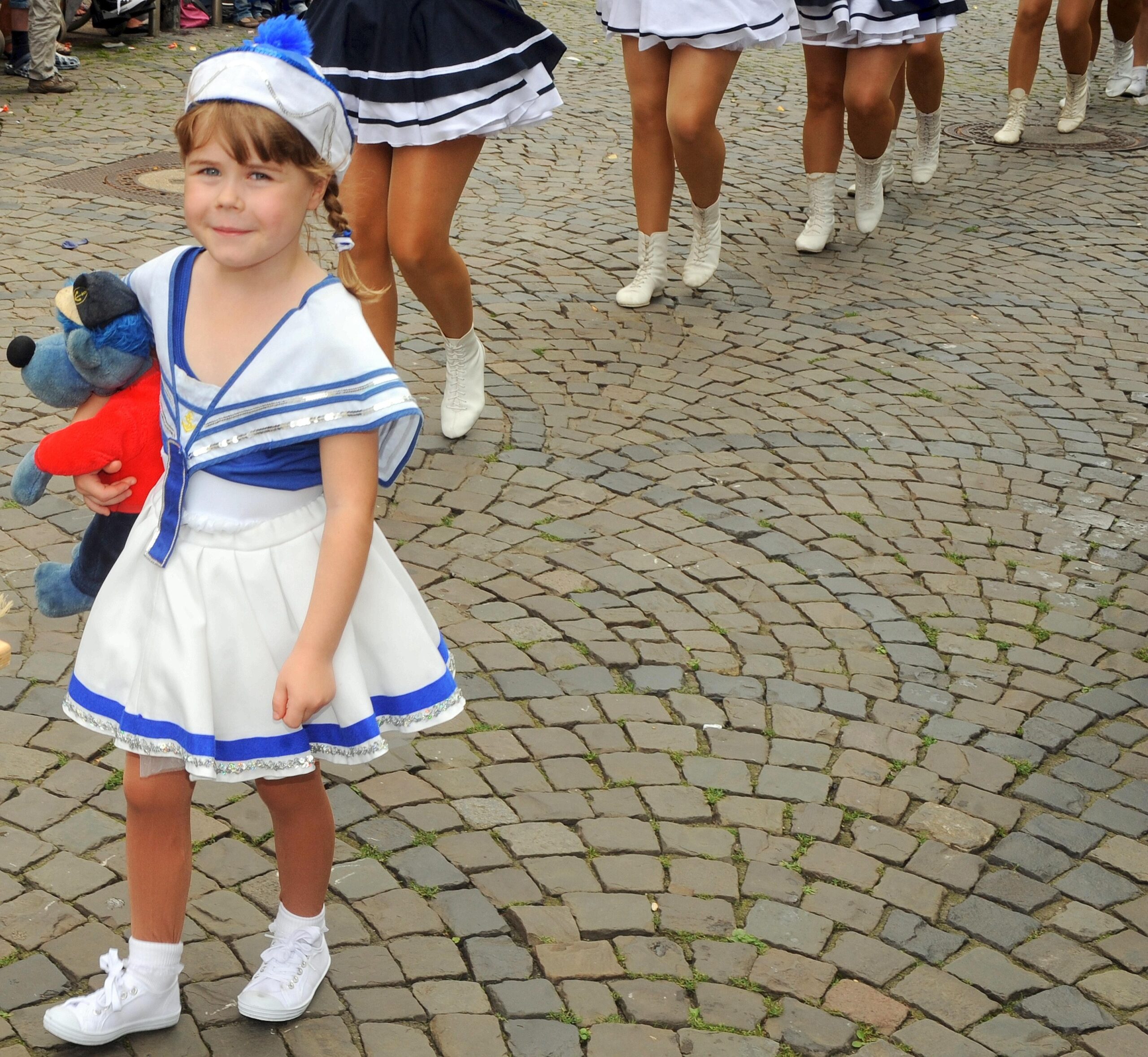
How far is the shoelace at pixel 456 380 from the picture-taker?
487 centimetres

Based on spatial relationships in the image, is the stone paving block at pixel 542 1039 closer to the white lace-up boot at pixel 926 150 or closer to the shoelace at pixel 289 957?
the shoelace at pixel 289 957

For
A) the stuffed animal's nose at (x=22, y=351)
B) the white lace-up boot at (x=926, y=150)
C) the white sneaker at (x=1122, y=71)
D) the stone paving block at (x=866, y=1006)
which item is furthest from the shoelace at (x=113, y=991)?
the white sneaker at (x=1122, y=71)

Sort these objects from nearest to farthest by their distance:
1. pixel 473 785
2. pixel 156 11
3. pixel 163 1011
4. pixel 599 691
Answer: pixel 163 1011 < pixel 473 785 < pixel 599 691 < pixel 156 11

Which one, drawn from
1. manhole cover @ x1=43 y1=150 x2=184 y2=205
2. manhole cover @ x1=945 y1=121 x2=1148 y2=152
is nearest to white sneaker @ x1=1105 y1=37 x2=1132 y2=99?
manhole cover @ x1=945 y1=121 x2=1148 y2=152

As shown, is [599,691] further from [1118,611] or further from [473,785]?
[1118,611]

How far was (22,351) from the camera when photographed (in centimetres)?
230

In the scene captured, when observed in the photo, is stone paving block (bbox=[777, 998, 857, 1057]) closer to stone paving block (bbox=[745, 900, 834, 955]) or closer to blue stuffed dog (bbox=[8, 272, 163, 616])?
stone paving block (bbox=[745, 900, 834, 955])

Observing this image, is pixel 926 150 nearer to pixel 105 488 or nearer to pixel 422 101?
pixel 422 101

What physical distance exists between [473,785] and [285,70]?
1.62m

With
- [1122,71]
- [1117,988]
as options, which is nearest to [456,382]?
[1117,988]

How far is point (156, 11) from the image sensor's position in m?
11.9

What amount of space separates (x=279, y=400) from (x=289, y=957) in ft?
3.23

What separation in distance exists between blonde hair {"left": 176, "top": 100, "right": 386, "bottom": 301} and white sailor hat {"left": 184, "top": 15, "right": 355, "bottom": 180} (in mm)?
10

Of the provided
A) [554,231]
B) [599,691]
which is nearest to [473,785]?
[599,691]
